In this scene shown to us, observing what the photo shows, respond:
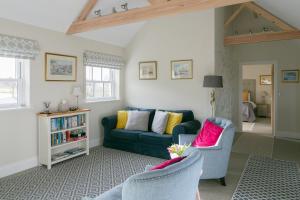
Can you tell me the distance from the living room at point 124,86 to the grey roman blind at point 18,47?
0.01m

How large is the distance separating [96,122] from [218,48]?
313cm

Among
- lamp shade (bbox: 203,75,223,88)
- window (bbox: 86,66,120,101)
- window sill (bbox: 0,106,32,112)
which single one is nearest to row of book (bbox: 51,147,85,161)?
window sill (bbox: 0,106,32,112)

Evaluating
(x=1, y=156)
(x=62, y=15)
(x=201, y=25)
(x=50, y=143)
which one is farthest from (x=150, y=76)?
(x=1, y=156)

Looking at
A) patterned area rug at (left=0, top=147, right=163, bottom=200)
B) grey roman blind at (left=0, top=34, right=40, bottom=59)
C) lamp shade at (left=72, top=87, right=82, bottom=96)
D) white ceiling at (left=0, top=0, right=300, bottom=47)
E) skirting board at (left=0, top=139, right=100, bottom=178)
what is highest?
white ceiling at (left=0, top=0, right=300, bottom=47)

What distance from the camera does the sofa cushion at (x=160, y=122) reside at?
4.50 metres

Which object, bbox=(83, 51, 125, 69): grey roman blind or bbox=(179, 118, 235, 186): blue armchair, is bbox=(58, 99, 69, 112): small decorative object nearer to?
bbox=(83, 51, 125, 69): grey roman blind

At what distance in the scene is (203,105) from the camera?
4801mm

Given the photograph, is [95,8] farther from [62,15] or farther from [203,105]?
[203,105]

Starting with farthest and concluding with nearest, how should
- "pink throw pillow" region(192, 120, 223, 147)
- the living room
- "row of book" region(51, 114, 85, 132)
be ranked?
"row of book" region(51, 114, 85, 132)
the living room
"pink throw pillow" region(192, 120, 223, 147)

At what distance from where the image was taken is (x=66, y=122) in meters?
4.11

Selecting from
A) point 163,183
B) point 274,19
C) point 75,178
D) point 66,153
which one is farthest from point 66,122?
point 274,19

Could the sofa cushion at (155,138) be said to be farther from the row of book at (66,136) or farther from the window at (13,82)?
the window at (13,82)

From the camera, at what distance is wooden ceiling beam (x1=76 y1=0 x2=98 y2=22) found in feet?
13.5

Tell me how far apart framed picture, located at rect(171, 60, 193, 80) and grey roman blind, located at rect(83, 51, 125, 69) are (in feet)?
4.44
